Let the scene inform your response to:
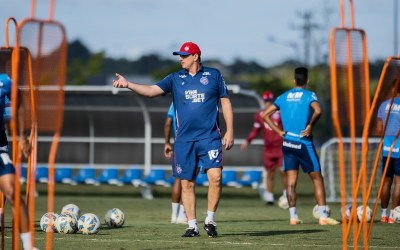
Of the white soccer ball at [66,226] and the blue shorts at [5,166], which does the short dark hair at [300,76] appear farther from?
the blue shorts at [5,166]

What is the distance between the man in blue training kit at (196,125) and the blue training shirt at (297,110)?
9.77 feet

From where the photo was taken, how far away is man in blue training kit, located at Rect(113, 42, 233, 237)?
40.7 feet

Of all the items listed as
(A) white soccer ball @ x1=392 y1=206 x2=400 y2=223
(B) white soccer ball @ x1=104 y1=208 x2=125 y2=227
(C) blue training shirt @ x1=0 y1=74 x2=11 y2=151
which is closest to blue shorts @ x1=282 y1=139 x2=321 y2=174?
(A) white soccer ball @ x1=392 y1=206 x2=400 y2=223

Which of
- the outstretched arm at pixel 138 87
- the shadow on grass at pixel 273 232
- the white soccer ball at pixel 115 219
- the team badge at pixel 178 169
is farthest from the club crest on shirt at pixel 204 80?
the white soccer ball at pixel 115 219

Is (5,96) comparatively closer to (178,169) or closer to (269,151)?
(178,169)

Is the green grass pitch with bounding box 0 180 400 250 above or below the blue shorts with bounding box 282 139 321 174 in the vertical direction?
below

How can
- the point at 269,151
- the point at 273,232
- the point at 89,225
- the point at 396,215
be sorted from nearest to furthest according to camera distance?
the point at 89,225 → the point at 273,232 → the point at 396,215 → the point at 269,151

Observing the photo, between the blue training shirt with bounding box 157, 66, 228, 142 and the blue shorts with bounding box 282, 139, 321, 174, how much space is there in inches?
123

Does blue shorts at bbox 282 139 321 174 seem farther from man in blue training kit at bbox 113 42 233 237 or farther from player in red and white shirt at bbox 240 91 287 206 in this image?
player in red and white shirt at bbox 240 91 287 206

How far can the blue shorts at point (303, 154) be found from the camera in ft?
50.3

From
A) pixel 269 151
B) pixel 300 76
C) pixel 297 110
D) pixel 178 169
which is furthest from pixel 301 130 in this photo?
pixel 269 151

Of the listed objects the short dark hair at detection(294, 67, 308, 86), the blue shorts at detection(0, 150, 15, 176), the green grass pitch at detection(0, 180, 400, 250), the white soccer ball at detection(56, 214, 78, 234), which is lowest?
the green grass pitch at detection(0, 180, 400, 250)

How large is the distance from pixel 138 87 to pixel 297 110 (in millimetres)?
4041

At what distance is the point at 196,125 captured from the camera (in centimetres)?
1248
